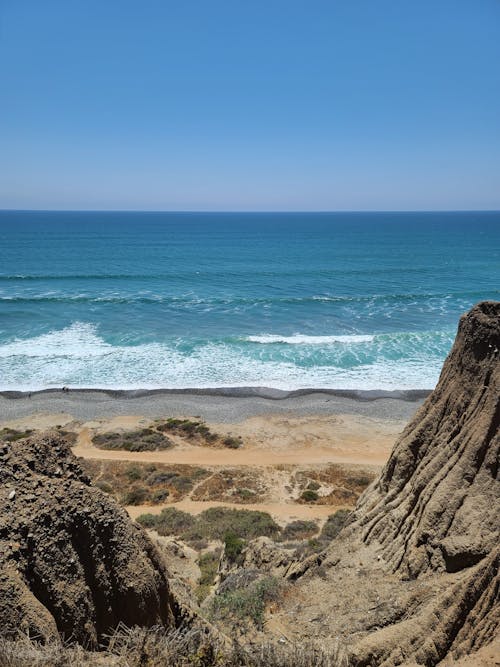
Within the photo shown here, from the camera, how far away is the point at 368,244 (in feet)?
394

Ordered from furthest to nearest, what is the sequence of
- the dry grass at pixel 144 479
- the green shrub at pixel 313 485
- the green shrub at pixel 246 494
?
the green shrub at pixel 313 485
the green shrub at pixel 246 494
the dry grass at pixel 144 479

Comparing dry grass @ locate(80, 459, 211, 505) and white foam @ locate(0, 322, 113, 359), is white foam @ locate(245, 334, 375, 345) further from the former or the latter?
dry grass @ locate(80, 459, 211, 505)

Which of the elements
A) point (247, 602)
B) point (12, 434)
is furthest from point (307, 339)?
point (247, 602)

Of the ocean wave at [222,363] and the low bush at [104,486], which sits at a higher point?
the ocean wave at [222,363]


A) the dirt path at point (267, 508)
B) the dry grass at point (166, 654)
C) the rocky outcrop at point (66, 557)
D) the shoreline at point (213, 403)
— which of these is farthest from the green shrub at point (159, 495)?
the dry grass at point (166, 654)

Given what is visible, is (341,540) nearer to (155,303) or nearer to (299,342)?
(299,342)

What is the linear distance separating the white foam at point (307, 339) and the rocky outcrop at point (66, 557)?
120ft

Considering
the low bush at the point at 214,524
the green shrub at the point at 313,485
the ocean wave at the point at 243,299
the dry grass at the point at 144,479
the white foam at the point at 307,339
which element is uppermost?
the ocean wave at the point at 243,299

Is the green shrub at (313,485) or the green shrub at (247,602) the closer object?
the green shrub at (247,602)

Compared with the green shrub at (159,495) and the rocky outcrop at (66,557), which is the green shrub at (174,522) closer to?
the green shrub at (159,495)

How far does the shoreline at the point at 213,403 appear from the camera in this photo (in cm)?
3247

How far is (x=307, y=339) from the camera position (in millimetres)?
45844

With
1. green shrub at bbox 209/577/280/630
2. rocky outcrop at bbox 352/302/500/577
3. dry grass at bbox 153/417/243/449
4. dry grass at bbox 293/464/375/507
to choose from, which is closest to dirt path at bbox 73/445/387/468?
dry grass at bbox 153/417/243/449

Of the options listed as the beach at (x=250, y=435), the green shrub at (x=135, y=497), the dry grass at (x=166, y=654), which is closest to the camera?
the dry grass at (x=166, y=654)
